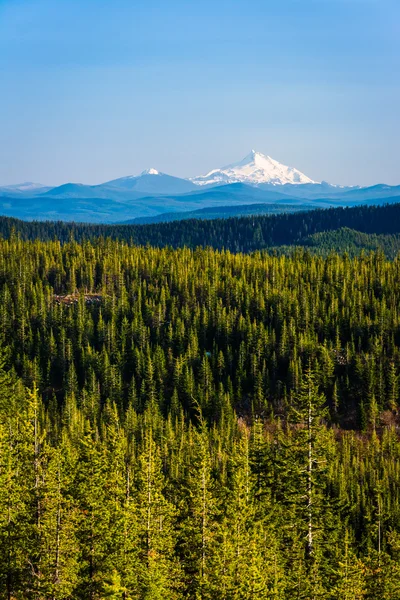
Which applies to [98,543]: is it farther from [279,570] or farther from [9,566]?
[279,570]

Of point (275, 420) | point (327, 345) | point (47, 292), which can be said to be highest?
point (47, 292)

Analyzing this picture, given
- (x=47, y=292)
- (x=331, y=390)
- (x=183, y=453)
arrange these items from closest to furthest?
(x=183, y=453)
(x=331, y=390)
(x=47, y=292)

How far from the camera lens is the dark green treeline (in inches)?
1813

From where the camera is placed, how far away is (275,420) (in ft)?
463

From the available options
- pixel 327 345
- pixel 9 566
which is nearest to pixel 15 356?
pixel 327 345

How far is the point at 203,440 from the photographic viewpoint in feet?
173

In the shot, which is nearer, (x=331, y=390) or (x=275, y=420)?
(x=275, y=420)

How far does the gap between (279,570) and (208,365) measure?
355 feet

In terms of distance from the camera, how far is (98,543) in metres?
45.9

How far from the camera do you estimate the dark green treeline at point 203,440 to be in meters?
46.1

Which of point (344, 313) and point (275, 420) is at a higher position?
point (344, 313)

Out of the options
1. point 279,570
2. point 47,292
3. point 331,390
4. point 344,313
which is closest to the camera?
point 279,570

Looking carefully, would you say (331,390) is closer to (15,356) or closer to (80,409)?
(80,409)

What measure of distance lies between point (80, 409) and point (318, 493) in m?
96.4
